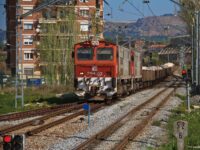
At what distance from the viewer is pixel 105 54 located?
29266 millimetres

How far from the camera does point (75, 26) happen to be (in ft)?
185

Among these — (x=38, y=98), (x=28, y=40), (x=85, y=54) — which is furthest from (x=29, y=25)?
(x=85, y=54)

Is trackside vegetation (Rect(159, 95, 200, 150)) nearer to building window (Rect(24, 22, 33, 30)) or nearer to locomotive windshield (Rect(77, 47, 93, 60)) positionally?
locomotive windshield (Rect(77, 47, 93, 60))

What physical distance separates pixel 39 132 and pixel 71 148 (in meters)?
3.24

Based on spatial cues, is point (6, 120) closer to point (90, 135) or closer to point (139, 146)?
point (90, 135)

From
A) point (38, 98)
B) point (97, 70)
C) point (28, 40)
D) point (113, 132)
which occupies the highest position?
point (28, 40)

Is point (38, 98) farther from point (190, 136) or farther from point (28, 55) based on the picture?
point (28, 55)

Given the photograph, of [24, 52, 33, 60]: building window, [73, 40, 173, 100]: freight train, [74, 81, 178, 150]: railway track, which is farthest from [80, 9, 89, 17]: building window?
[74, 81, 178, 150]: railway track

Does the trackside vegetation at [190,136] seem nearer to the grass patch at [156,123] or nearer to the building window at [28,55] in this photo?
the grass patch at [156,123]

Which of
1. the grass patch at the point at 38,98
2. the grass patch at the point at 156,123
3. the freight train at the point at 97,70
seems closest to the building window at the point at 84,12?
the grass patch at the point at 38,98

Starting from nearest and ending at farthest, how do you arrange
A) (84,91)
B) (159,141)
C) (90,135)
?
(159,141) < (90,135) < (84,91)

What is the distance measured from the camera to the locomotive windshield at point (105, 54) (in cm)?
2917

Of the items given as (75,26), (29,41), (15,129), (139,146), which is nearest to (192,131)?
(139,146)

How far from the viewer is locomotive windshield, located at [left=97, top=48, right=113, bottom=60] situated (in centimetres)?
2917
